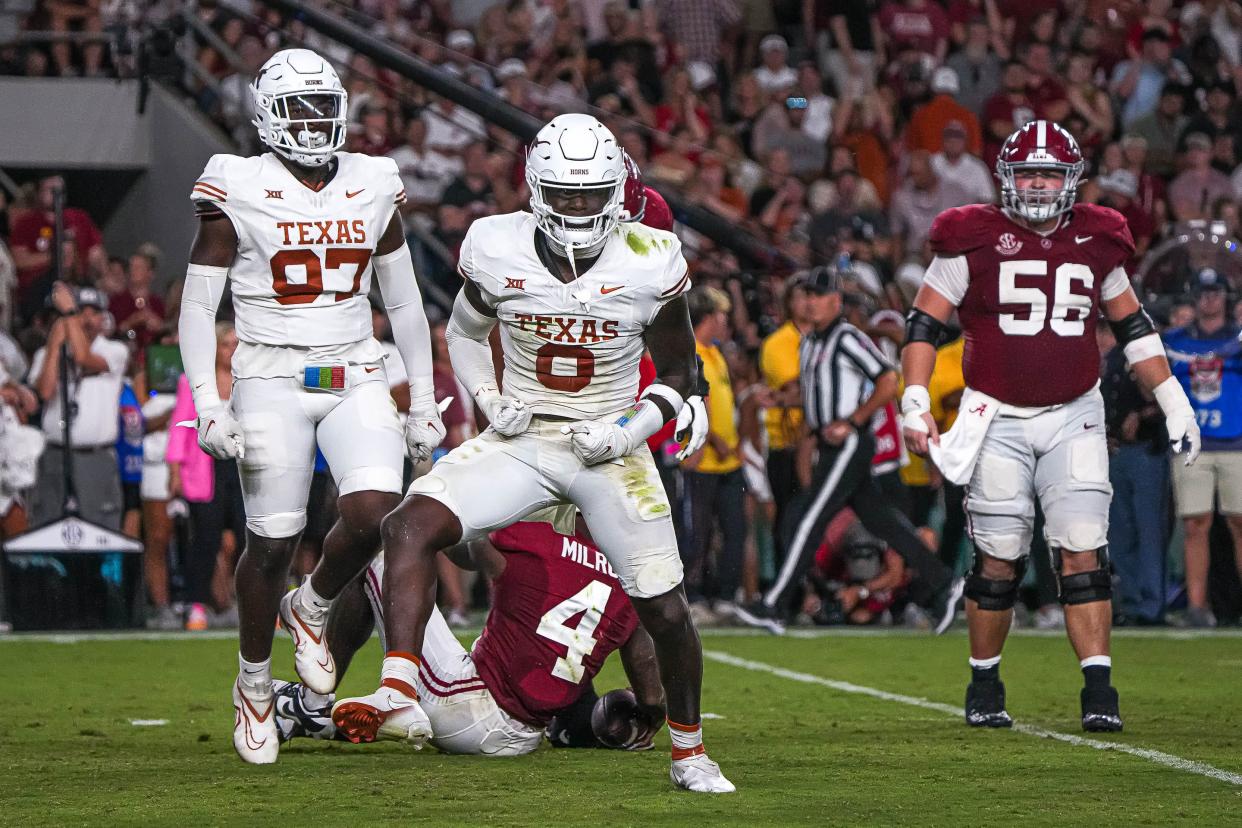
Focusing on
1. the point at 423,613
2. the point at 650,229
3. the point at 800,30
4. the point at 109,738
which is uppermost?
the point at 800,30

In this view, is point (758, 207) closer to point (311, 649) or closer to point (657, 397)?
point (311, 649)

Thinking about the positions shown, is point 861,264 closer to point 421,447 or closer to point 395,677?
point 421,447

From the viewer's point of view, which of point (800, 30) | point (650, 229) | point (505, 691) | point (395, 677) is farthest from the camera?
point (800, 30)

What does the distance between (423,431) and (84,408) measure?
5.93 meters

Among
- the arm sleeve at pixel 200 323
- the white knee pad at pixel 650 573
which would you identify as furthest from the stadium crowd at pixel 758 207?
the white knee pad at pixel 650 573

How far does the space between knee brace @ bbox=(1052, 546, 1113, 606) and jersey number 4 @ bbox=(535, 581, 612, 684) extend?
1763mm

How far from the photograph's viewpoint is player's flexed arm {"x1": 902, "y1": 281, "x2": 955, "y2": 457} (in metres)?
7.14

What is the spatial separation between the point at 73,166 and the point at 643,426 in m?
10.7

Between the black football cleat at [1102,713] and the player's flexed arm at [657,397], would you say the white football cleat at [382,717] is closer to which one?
the player's flexed arm at [657,397]

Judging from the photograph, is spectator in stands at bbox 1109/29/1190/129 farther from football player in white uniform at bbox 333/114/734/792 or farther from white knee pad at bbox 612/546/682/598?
white knee pad at bbox 612/546/682/598

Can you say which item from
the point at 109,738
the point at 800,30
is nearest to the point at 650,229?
the point at 109,738

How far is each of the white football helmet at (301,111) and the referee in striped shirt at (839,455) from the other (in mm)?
5360

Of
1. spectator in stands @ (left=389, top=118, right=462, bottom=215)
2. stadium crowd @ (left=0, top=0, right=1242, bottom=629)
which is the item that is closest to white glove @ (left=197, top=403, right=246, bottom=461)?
stadium crowd @ (left=0, top=0, right=1242, bottom=629)

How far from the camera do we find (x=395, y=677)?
5402 mm
